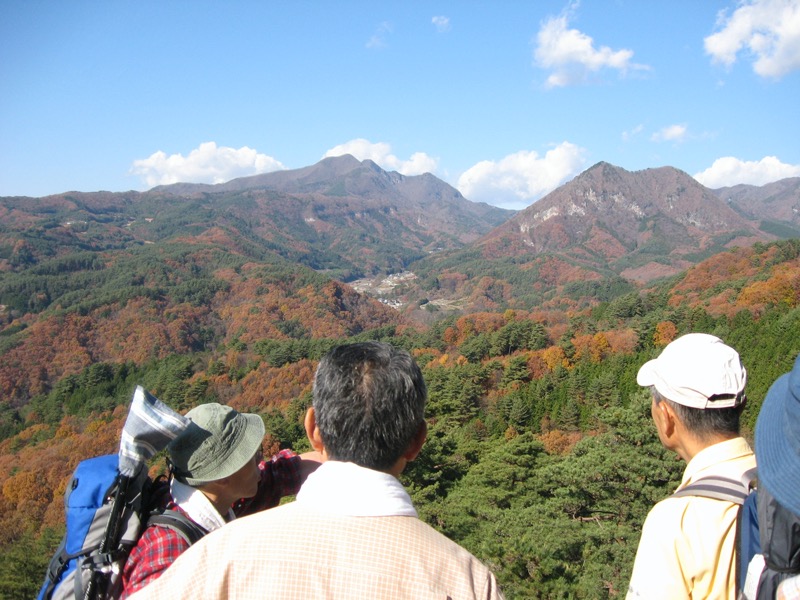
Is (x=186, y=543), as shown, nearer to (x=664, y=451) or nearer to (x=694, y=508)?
(x=694, y=508)

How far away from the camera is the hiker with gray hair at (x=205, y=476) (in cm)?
148

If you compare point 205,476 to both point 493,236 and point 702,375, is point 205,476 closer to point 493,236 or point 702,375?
point 702,375

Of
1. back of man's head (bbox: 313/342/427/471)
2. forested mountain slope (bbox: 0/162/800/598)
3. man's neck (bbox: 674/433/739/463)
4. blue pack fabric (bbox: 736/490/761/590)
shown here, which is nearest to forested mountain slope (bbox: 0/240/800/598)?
forested mountain slope (bbox: 0/162/800/598)

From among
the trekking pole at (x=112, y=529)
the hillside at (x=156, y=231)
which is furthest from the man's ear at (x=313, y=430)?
the hillside at (x=156, y=231)

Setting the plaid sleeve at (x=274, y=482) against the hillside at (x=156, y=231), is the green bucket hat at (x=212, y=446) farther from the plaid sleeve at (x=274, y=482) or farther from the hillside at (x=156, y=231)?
the hillside at (x=156, y=231)

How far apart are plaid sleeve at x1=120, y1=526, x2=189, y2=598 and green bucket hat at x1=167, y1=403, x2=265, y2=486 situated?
0.66 feet

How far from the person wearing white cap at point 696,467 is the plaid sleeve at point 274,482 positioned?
4.04ft

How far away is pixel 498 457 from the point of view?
10.7 meters

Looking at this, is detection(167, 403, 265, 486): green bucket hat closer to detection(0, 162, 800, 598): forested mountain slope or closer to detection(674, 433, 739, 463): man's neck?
detection(674, 433, 739, 463): man's neck

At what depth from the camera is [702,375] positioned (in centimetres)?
157

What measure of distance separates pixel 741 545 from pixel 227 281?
281 ft

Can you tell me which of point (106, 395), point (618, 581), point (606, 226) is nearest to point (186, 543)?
point (618, 581)

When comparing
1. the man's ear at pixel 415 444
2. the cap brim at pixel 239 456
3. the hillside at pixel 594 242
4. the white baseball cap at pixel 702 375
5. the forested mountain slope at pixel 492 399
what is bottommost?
the forested mountain slope at pixel 492 399

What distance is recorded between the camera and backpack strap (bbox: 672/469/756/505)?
1.40m
